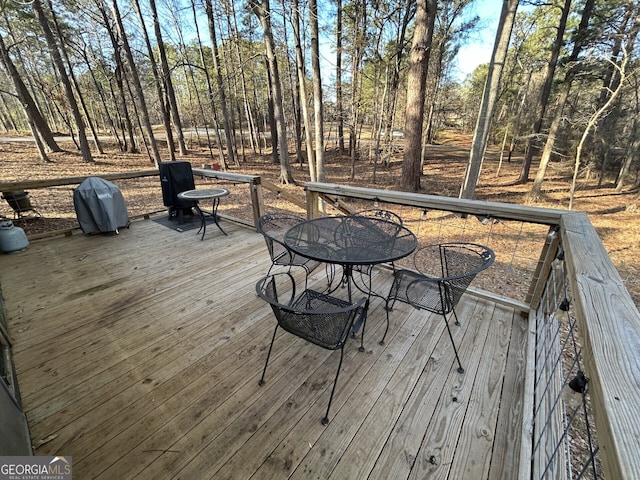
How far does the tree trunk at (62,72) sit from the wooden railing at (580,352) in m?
8.99

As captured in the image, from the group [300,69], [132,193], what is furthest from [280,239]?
[132,193]

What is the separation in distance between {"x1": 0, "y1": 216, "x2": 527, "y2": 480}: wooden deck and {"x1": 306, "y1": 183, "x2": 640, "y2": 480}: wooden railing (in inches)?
6.0

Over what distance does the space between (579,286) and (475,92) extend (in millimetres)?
25649

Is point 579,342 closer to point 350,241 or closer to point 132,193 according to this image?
point 350,241

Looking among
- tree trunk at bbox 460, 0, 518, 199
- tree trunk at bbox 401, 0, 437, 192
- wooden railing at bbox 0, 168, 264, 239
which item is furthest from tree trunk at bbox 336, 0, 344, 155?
wooden railing at bbox 0, 168, 264, 239

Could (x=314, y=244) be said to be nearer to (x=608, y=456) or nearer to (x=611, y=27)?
(x=608, y=456)

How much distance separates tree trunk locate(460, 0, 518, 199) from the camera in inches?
197

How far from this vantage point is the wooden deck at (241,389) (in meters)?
1.26

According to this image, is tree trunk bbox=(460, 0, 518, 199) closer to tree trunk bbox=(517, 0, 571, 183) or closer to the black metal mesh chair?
tree trunk bbox=(517, 0, 571, 183)

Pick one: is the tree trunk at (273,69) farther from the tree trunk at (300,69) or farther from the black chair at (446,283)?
the black chair at (446,283)

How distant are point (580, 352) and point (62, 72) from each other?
44.9 ft

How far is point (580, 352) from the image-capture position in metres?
0.79

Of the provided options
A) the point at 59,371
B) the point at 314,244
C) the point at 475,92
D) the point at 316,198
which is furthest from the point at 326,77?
the point at 475,92

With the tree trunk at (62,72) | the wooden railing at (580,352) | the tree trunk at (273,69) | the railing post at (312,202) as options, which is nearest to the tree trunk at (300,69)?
the tree trunk at (273,69)
